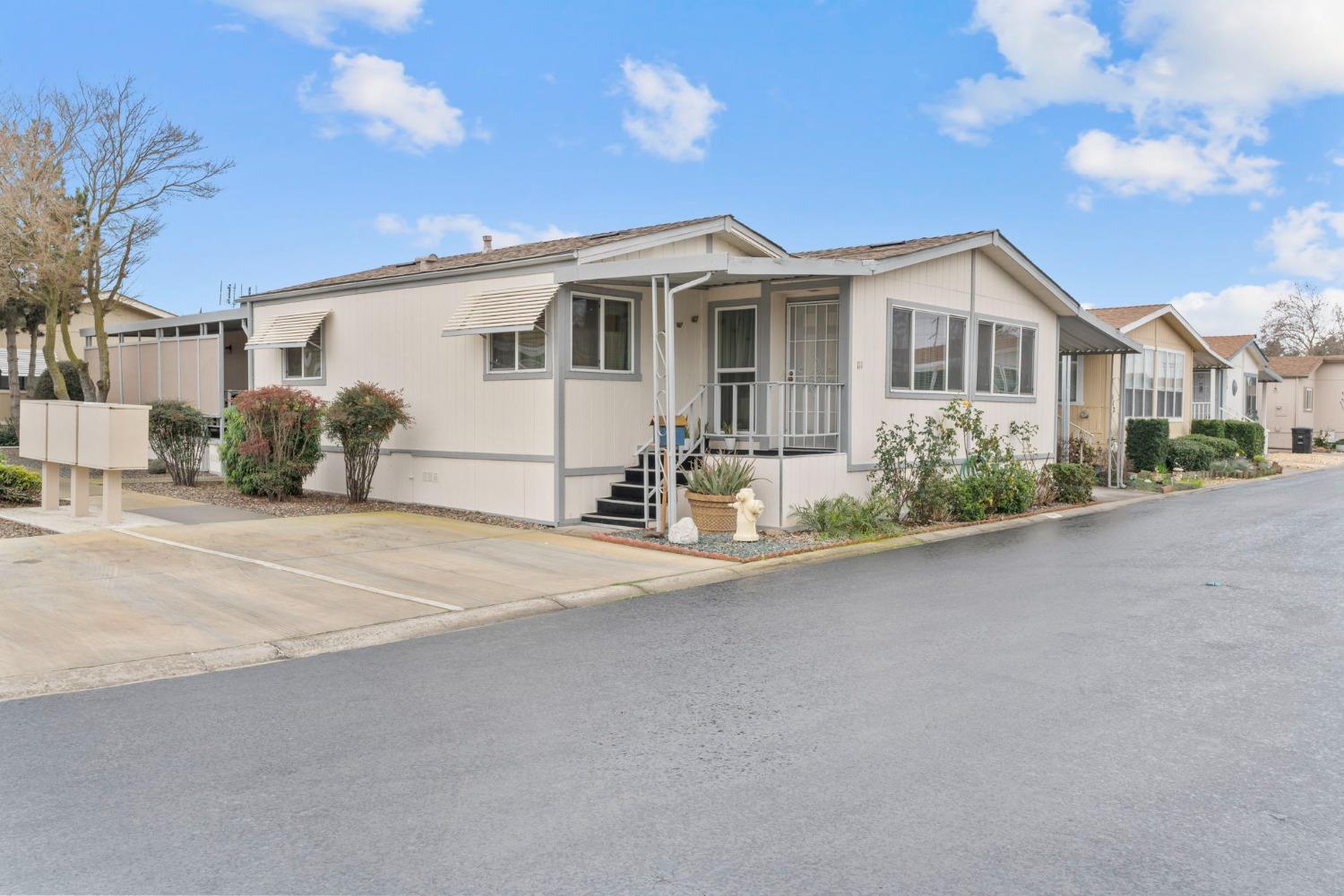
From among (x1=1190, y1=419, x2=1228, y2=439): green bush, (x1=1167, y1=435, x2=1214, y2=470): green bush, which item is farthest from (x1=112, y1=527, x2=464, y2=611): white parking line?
(x1=1190, y1=419, x2=1228, y2=439): green bush

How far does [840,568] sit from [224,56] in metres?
16.7

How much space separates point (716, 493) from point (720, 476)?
0.23 metres

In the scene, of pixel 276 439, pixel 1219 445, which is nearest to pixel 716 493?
pixel 276 439

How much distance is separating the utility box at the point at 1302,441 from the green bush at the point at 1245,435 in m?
8.22

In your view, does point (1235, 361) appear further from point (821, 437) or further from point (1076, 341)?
point (821, 437)

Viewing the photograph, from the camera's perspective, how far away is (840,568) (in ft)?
33.1

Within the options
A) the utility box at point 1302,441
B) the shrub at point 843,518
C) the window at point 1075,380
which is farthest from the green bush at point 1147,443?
the utility box at point 1302,441

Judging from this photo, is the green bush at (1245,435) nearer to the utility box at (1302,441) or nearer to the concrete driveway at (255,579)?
the utility box at (1302,441)

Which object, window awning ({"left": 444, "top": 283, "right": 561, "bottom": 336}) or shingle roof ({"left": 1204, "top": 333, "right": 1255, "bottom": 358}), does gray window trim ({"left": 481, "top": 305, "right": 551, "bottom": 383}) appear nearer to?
window awning ({"left": 444, "top": 283, "right": 561, "bottom": 336})

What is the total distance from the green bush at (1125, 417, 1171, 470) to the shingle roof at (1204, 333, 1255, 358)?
12.5m

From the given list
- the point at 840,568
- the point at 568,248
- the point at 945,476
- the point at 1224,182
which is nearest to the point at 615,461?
the point at 568,248

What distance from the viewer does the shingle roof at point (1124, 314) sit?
Result: 25328 millimetres

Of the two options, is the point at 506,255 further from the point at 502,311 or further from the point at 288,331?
the point at 288,331

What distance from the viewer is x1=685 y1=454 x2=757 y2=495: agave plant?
11859 millimetres
